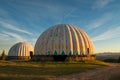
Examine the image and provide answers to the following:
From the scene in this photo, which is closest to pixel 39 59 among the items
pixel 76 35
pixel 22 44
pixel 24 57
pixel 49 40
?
pixel 49 40

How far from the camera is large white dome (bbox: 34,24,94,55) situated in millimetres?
39969

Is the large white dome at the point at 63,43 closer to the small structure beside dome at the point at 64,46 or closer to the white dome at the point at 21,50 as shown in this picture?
Result: the small structure beside dome at the point at 64,46

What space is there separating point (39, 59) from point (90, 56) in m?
14.3

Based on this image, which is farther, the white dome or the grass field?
the white dome

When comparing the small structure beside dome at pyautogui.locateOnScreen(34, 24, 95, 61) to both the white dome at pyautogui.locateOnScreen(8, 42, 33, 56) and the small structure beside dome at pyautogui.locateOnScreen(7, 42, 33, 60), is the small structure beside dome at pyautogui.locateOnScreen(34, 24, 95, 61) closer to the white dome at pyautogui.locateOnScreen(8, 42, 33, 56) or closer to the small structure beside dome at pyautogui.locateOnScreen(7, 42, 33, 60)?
the small structure beside dome at pyautogui.locateOnScreen(7, 42, 33, 60)

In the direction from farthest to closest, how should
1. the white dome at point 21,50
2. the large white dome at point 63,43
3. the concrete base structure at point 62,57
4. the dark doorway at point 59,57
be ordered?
the white dome at point 21,50
the dark doorway at point 59,57
the large white dome at point 63,43
the concrete base structure at point 62,57

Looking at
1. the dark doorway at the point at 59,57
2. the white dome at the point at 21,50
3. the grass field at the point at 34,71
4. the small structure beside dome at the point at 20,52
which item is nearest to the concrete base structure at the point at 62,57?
the dark doorway at the point at 59,57

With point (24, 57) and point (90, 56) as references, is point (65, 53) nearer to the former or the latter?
point (90, 56)

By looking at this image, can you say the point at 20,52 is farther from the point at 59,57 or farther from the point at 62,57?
the point at 62,57

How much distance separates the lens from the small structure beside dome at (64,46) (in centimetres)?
3978

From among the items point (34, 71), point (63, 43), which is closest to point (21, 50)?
point (63, 43)

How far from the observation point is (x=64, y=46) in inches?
1572

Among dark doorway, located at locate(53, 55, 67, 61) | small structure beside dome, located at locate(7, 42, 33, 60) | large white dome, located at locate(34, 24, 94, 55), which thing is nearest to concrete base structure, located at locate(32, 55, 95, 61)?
dark doorway, located at locate(53, 55, 67, 61)

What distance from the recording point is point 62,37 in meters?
41.2
